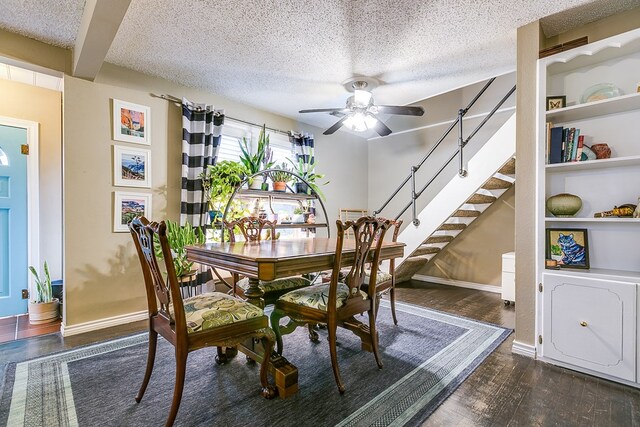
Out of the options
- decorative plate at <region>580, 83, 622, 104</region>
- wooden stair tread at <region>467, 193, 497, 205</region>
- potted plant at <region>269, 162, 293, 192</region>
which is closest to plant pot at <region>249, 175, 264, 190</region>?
potted plant at <region>269, 162, 293, 192</region>

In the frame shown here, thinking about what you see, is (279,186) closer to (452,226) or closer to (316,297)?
(316,297)

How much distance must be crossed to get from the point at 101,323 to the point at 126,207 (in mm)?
1081

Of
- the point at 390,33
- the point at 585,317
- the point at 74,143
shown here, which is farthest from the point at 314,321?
the point at 74,143

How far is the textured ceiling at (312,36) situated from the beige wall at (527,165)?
0.11 meters

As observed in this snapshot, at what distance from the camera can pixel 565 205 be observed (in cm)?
217

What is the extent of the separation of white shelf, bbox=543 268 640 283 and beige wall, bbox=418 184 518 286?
200 cm

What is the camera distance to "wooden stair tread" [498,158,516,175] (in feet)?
10.3

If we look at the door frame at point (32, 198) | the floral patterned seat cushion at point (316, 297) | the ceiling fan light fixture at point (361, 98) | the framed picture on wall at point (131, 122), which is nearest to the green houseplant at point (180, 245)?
the framed picture on wall at point (131, 122)

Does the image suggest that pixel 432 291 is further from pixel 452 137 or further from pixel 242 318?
pixel 242 318

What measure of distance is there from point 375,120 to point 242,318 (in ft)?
8.30

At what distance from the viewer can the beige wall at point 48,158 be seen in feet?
10.6

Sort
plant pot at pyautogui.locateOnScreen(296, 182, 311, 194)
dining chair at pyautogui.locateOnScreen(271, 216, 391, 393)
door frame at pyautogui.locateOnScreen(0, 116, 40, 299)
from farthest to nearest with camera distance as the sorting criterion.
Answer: plant pot at pyautogui.locateOnScreen(296, 182, 311, 194) < door frame at pyautogui.locateOnScreen(0, 116, 40, 299) < dining chair at pyautogui.locateOnScreen(271, 216, 391, 393)

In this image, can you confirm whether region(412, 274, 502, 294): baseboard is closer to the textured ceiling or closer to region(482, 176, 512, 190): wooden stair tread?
region(482, 176, 512, 190): wooden stair tread

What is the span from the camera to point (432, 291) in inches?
166
